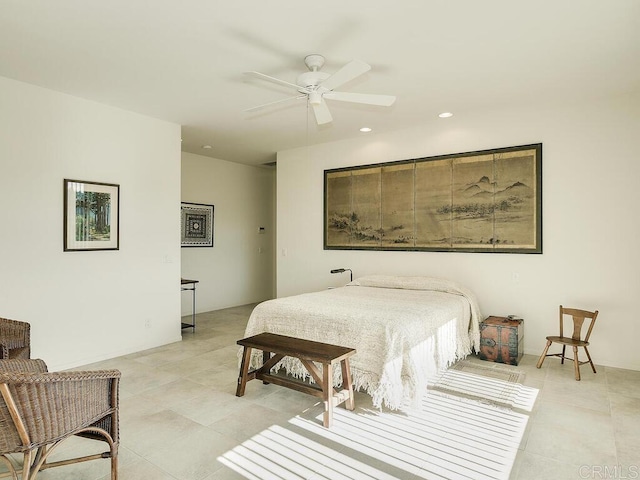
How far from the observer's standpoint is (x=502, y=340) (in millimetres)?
3934

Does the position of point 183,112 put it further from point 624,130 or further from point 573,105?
point 624,130

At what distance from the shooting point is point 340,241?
18.6ft

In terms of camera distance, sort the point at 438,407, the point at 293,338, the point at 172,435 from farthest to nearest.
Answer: the point at 293,338
the point at 438,407
the point at 172,435

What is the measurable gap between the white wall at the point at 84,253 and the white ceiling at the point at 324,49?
323mm

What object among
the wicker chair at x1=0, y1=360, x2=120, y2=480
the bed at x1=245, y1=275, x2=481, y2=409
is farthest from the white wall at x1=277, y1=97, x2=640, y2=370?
the wicker chair at x1=0, y1=360, x2=120, y2=480

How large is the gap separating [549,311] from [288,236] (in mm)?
3694

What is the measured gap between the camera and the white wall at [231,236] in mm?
6602

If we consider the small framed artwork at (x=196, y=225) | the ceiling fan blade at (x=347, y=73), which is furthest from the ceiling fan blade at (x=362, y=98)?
the small framed artwork at (x=196, y=225)

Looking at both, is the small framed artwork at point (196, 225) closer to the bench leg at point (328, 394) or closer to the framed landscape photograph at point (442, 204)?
the framed landscape photograph at point (442, 204)

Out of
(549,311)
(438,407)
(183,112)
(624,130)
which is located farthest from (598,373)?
A: (183,112)

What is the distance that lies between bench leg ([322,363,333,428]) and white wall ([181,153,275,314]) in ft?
14.4

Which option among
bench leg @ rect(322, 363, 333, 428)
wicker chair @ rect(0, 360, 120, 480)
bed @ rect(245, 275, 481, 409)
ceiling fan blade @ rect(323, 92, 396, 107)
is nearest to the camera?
wicker chair @ rect(0, 360, 120, 480)

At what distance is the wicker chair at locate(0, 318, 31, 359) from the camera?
265cm

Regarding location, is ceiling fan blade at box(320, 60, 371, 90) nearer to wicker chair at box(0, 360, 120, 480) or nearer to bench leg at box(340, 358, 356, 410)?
bench leg at box(340, 358, 356, 410)
